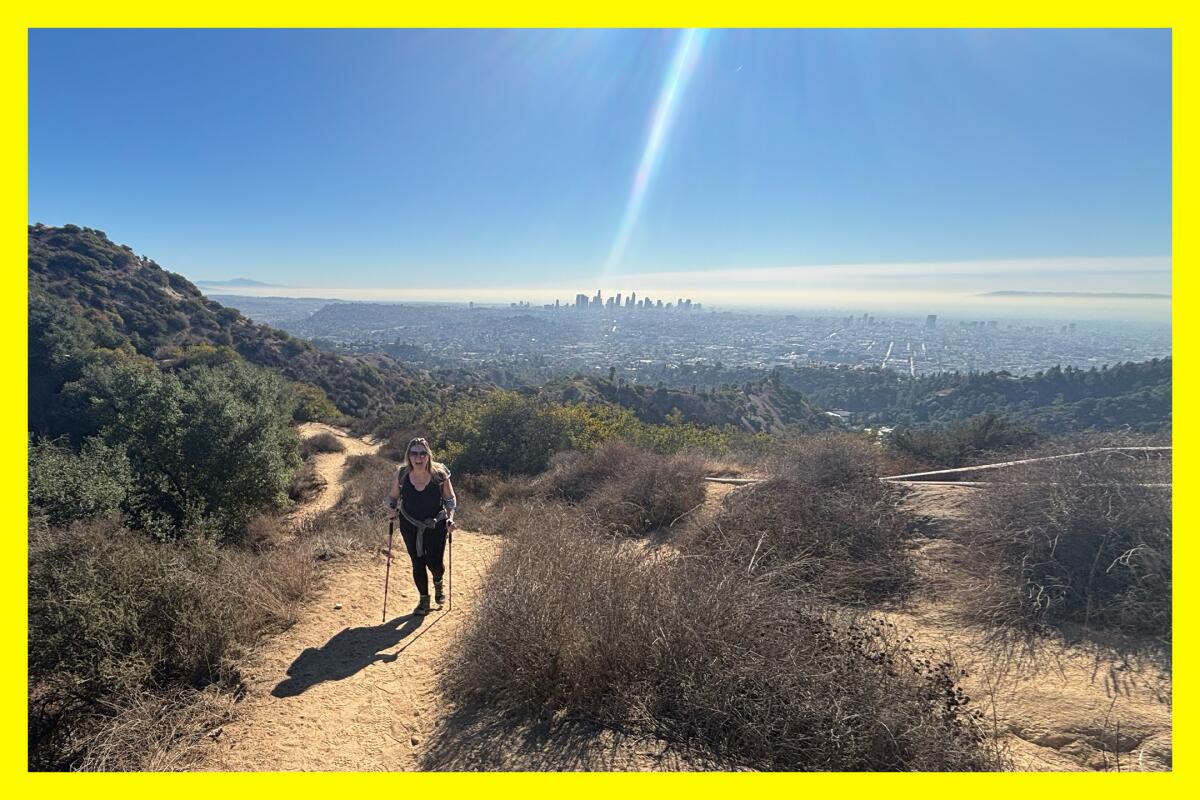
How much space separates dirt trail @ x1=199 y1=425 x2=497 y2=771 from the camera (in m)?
2.88

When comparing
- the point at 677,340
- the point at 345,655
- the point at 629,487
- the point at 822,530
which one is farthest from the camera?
the point at 677,340

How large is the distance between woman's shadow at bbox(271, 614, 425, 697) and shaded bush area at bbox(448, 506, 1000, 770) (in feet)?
3.05

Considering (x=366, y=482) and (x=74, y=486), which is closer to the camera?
(x=74, y=486)

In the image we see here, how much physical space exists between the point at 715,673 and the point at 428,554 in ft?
9.59

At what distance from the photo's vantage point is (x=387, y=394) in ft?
120

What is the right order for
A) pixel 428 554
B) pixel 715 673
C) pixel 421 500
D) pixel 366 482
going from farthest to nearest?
pixel 366 482, pixel 428 554, pixel 421 500, pixel 715 673

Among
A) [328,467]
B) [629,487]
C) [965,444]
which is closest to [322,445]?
[328,467]

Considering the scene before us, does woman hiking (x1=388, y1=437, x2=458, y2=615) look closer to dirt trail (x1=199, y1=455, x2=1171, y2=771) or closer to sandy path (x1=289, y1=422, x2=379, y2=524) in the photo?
dirt trail (x1=199, y1=455, x2=1171, y2=771)

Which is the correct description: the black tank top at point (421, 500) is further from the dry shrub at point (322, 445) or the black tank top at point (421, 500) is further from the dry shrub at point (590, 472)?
the dry shrub at point (322, 445)

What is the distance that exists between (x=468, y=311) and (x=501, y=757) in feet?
630

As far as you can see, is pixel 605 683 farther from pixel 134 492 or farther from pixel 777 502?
pixel 134 492

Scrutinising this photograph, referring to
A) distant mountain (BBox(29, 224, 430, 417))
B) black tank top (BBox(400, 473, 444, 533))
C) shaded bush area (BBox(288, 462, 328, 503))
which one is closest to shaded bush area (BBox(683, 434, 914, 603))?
black tank top (BBox(400, 473, 444, 533))

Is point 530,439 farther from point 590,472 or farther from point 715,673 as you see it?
point 715,673

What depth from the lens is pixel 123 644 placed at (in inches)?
125
